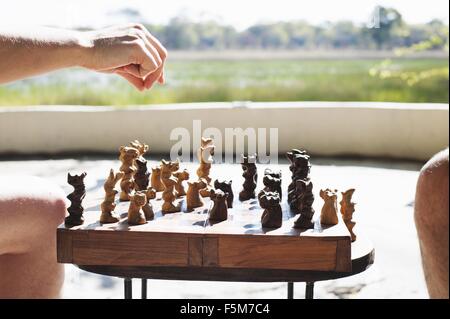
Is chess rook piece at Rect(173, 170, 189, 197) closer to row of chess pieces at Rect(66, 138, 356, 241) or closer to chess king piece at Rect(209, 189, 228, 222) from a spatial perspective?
row of chess pieces at Rect(66, 138, 356, 241)

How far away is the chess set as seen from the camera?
131 cm

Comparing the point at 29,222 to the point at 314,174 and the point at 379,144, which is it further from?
the point at 379,144

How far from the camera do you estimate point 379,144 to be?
635cm

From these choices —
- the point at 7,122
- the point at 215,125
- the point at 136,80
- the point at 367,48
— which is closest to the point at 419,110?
the point at 215,125

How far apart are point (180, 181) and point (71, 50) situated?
1.63ft

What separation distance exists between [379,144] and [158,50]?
5.04 m

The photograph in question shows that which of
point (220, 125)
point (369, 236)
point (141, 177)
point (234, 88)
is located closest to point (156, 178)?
point (141, 177)

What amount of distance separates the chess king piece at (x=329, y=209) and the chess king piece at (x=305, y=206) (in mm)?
38

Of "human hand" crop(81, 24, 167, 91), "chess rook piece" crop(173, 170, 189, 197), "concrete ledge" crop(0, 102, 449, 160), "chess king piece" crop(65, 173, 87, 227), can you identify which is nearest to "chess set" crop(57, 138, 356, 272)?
"chess king piece" crop(65, 173, 87, 227)

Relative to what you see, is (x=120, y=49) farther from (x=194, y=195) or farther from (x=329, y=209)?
(x=329, y=209)

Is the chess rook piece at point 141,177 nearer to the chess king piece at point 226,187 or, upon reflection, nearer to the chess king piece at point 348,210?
the chess king piece at point 226,187

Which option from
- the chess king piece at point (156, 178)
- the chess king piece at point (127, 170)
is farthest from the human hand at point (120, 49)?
the chess king piece at point (156, 178)

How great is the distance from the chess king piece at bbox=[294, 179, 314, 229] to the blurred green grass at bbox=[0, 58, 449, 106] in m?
6.64
